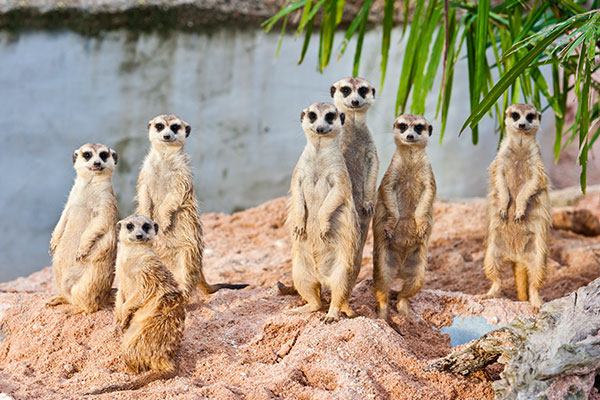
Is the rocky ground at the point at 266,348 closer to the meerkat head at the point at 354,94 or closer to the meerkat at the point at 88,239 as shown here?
the meerkat at the point at 88,239

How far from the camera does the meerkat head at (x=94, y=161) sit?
341 cm

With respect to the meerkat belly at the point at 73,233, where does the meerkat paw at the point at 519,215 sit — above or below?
above

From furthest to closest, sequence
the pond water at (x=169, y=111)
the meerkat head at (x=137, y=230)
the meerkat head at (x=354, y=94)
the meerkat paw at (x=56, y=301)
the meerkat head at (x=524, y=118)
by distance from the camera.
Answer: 1. the pond water at (x=169, y=111)
2. the meerkat head at (x=524, y=118)
3. the meerkat head at (x=354, y=94)
4. the meerkat paw at (x=56, y=301)
5. the meerkat head at (x=137, y=230)

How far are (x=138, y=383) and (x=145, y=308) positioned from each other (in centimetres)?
30

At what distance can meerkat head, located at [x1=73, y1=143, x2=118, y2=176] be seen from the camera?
134 inches

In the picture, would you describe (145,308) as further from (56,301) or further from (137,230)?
(56,301)

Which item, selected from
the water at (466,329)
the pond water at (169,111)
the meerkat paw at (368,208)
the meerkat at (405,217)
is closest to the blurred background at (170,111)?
the pond water at (169,111)

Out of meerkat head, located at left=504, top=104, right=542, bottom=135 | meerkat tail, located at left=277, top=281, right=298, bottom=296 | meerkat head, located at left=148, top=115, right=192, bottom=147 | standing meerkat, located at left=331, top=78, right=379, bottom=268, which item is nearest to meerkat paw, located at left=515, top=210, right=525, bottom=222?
meerkat head, located at left=504, top=104, right=542, bottom=135

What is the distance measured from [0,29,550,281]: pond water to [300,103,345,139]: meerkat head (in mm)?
1535

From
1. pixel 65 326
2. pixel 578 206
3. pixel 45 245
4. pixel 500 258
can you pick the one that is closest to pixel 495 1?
A: pixel 578 206

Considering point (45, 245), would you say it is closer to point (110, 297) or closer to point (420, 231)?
point (110, 297)

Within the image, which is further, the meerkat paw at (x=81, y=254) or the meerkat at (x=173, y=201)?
the meerkat at (x=173, y=201)

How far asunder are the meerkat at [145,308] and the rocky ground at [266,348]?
8 centimetres

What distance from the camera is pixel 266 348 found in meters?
3.11
